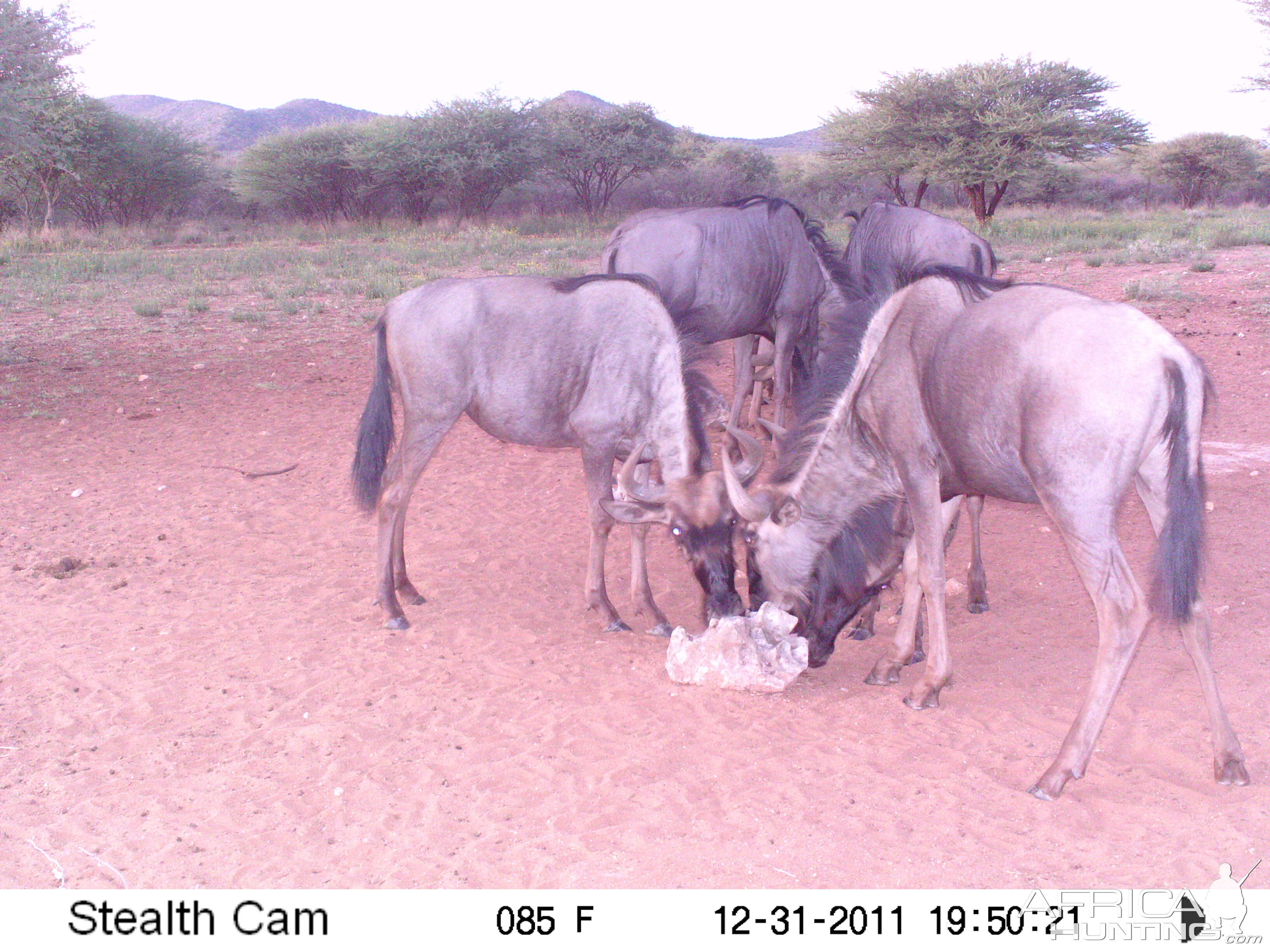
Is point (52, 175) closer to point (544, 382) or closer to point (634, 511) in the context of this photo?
point (544, 382)

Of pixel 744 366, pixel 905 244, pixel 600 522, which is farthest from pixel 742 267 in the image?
pixel 600 522

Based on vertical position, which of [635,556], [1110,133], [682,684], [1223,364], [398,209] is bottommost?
[682,684]

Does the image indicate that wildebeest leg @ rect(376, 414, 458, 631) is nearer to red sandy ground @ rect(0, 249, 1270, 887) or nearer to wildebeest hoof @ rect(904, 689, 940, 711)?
red sandy ground @ rect(0, 249, 1270, 887)

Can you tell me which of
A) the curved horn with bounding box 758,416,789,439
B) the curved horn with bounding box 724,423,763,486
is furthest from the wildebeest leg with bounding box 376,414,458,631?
the curved horn with bounding box 758,416,789,439

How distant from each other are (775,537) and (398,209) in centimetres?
3249

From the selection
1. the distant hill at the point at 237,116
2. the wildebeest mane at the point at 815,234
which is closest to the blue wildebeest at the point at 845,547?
the wildebeest mane at the point at 815,234

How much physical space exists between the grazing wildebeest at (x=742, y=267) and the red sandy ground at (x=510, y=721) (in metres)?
1.87

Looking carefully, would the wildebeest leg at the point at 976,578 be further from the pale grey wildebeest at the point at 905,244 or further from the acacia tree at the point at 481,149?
the acacia tree at the point at 481,149

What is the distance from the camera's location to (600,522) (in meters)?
5.23

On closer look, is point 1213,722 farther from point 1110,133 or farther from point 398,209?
point 398,209

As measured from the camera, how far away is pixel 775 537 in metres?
4.59

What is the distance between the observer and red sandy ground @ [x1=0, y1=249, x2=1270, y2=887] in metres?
3.17

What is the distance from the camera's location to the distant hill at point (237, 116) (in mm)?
77625

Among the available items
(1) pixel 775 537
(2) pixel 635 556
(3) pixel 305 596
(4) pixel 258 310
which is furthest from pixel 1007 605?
(4) pixel 258 310
